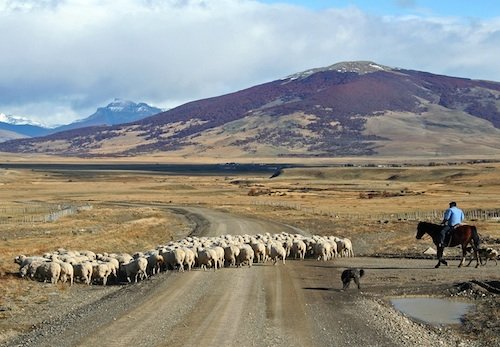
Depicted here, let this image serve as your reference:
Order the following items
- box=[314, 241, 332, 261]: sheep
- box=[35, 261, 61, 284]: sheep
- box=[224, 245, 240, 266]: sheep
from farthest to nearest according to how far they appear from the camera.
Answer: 1. box=[314, 241, 332, 261]: sheep
2. box=[224, 245, 240, 266]: sheep
3. box=[35, 261, 61, 284]: sheep

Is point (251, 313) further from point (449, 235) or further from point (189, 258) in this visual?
point (449, 235)

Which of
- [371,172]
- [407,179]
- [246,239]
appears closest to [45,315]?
[246,239]

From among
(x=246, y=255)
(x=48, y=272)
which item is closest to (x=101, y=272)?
(x=48, y=272)

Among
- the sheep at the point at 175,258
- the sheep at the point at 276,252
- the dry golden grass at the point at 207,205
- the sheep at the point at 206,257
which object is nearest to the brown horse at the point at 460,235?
the sheep at the point at 276,252

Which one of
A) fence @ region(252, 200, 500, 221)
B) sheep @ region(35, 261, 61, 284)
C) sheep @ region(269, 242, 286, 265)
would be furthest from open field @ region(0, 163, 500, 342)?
sheep @ region(269, 242, 286, 265)

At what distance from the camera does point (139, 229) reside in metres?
55.0

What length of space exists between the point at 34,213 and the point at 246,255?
150 feet

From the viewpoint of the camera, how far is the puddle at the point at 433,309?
867 inches

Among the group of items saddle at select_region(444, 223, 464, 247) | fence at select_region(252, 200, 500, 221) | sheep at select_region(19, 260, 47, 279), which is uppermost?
saddle at select_region(444, 223, 464, 247)

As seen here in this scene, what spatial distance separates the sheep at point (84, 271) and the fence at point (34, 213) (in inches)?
1368

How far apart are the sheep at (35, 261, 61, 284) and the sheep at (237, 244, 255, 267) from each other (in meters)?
8.86

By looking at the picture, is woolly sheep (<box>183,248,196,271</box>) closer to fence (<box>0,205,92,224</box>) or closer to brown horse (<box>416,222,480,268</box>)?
brown horse (<box>416,222,480,268</box>)

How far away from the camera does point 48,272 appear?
29.2 m

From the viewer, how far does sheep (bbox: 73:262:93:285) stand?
29781 millimetres
